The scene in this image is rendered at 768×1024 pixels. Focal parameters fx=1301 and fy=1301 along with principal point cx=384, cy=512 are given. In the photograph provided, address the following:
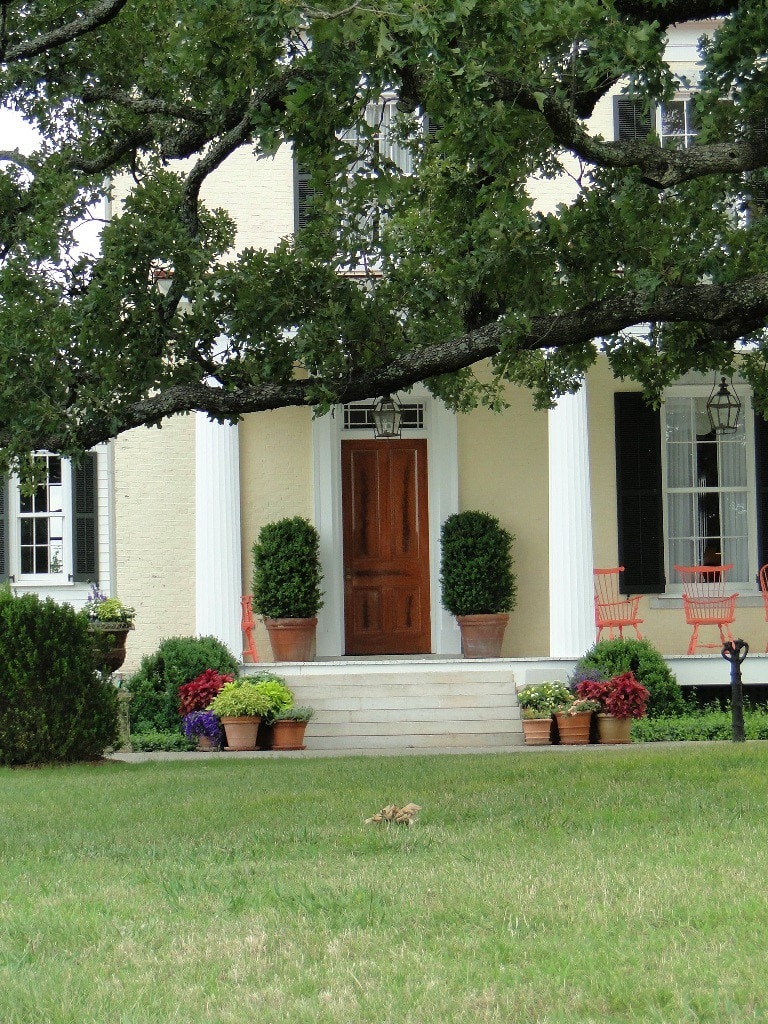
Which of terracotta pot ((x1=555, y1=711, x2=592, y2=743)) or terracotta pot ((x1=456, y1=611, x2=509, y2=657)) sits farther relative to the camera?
terracotta pot ((x1=456, y1=611, x2=509, y2=657))

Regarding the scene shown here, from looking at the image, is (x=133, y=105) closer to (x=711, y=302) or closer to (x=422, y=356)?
(x=422, y=356)

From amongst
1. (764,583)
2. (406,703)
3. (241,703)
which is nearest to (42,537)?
(241,703)

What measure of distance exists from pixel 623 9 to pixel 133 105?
10.2 ft

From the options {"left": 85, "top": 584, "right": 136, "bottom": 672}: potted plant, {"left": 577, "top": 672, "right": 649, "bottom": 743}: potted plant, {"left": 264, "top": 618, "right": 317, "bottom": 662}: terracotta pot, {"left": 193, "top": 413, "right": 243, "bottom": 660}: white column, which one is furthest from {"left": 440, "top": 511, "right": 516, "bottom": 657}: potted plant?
{"left": 85, "top": 584, "right": 136, "bottom": 672}: potted plant

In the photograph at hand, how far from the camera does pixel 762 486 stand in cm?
1543

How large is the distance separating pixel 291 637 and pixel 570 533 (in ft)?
10.9

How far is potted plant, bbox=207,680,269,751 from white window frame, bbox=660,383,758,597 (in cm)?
543

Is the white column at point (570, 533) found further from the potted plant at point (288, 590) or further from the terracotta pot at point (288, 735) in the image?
the terracotta pot at point (288, 735)

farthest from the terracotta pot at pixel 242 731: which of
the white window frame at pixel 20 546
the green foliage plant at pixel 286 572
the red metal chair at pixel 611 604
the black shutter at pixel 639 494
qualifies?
the black shutter at pixel 639 494

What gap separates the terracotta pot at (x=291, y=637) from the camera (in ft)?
48.1

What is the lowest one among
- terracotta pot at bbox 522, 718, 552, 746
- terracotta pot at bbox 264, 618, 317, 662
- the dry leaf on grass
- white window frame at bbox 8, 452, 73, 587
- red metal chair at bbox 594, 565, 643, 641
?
terracotta pot at bbox 522, 718, 552, 746

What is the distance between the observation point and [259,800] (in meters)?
8.03

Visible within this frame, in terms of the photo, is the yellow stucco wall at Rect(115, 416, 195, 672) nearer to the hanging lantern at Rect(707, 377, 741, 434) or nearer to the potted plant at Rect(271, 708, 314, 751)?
the potted plant at Rect(271, 708, 314, 751)

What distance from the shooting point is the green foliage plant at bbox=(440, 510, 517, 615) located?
14.8 meters
